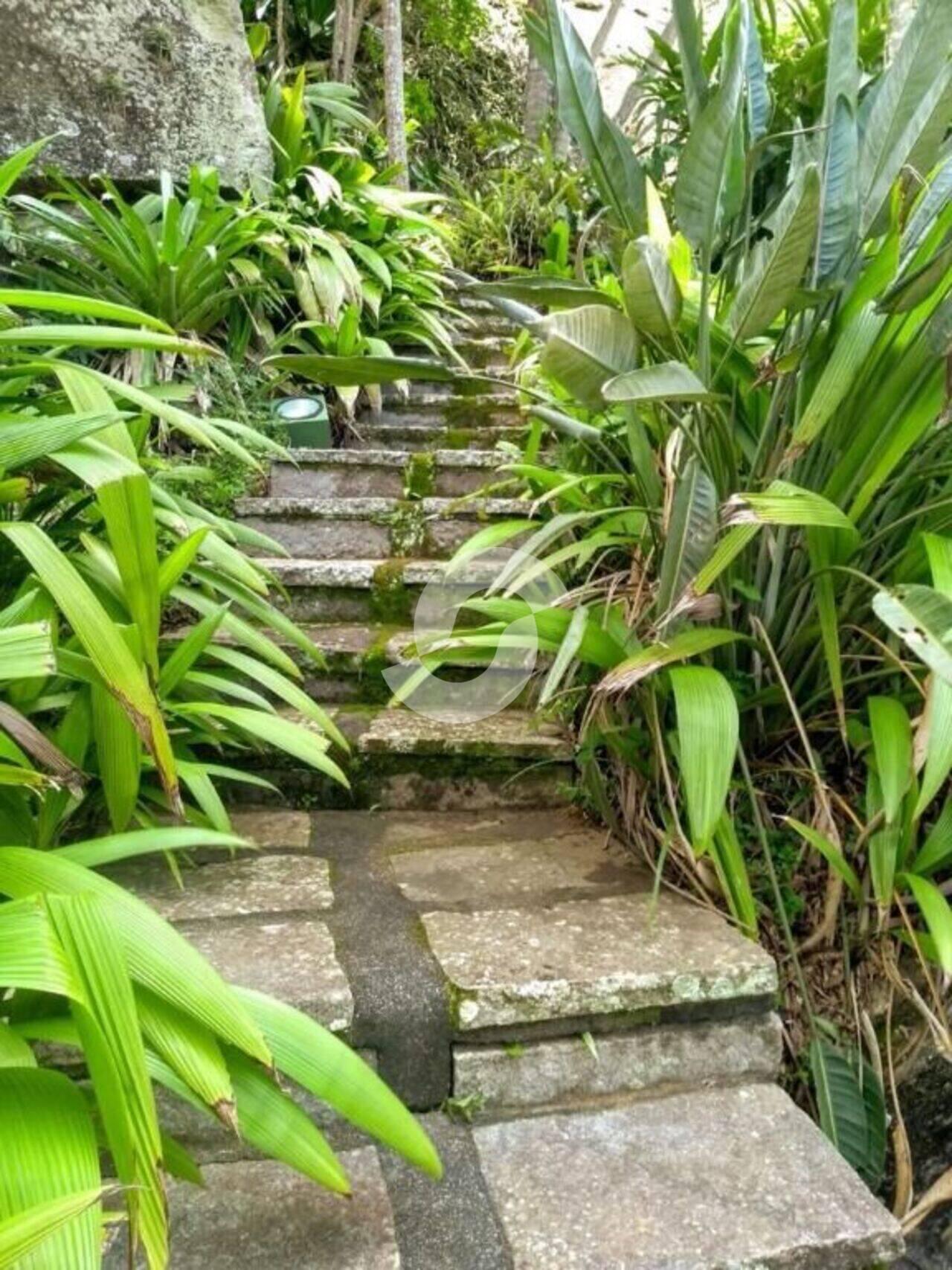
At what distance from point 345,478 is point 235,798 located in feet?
4.45

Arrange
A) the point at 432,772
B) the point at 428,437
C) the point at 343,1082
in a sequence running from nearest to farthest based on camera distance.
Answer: the point at 343,1082, the point at 432,772, the point at 428,437

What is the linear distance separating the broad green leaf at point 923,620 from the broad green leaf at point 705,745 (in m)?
0.22

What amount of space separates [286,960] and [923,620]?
0.77 metres

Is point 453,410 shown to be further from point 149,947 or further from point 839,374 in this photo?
point 149,947

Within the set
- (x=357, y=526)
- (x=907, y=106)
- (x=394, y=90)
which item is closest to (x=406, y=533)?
(x=357, y=526)

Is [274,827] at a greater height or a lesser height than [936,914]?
lesser

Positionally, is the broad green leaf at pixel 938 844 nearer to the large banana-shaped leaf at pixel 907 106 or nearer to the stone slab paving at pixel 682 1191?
the stone slab paving at pixel 682 1191

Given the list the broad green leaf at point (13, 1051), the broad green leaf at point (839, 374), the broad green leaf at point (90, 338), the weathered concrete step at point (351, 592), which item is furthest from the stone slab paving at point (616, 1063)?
the weathered concrete step at point (351, 592)

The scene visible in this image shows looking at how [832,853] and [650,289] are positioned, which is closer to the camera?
[650,289]

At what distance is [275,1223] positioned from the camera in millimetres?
744

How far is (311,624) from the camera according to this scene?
2006mm

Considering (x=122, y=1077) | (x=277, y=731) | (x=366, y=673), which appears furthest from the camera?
(x=366, y=673)

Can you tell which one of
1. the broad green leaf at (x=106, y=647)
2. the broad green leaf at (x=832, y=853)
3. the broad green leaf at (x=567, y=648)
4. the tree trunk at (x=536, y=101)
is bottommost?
the broad green leaf at (x=832, y=853)

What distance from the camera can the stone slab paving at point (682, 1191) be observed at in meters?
0.74
